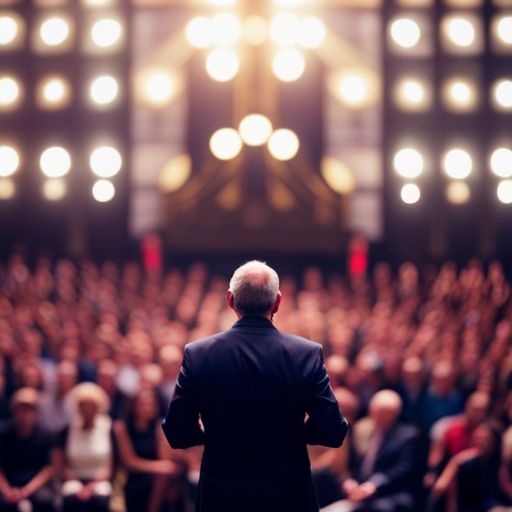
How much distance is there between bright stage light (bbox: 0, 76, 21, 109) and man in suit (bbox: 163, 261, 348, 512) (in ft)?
Answer: 49.1

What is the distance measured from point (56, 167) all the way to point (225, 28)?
413 centimetres

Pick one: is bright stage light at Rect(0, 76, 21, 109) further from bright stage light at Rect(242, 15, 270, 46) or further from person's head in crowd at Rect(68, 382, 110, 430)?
person's head in crowd at Rect(68, 382, 110, 430)

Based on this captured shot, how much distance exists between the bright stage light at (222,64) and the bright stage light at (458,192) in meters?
4.51

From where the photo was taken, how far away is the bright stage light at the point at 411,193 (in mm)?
15891

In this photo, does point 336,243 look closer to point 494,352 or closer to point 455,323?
point 455,323

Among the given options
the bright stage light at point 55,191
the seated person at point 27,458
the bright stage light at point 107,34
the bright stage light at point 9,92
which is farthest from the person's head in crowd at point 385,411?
the bright stage light at point 9,92

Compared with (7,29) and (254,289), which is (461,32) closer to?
(7,29)

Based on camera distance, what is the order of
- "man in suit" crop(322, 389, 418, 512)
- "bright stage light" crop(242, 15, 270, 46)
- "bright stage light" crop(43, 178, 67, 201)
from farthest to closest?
"bright stage light" crop(43, 178, 67, 201)
"bright stage light" crop(242, 15, 270, 46)
"man in suit" crop(322, 389, 418, 512)

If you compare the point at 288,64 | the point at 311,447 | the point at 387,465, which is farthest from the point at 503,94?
the point at 387,465

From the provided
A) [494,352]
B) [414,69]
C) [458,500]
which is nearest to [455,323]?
[494,352]

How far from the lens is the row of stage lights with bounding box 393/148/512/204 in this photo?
52.1ft

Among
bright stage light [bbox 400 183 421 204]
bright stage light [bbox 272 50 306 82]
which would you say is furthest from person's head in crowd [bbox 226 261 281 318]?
bright stage light [bbox 400 183 421 204]

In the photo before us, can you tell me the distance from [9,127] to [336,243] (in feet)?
21.5

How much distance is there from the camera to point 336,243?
52.7 feet
